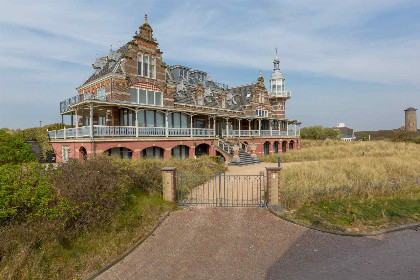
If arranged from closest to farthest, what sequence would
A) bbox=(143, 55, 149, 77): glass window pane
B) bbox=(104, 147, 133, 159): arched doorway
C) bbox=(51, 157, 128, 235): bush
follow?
bbox=(51, 157, 128, 235): bush < bbox=(104, 147, 133, 159): arched doorway < bbox=(143, 55, 149, 77): glass window pane

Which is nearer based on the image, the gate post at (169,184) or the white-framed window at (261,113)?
the gate post at (169,184)

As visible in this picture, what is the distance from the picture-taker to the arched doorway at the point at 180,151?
2371cm

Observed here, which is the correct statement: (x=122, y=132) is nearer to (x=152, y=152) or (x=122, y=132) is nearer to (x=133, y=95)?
(x=152, y=152)

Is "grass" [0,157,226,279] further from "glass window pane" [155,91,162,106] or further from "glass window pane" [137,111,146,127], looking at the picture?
"glass window pane" [155,91,162,106]

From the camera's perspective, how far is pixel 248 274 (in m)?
5.60

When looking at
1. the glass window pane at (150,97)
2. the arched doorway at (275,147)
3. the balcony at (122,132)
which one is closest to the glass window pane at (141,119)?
the glass window pane at (150,97)

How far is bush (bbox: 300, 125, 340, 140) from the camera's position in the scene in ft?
214

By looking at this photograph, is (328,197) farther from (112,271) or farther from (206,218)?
(112,271)

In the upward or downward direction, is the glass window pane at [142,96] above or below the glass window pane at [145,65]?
below

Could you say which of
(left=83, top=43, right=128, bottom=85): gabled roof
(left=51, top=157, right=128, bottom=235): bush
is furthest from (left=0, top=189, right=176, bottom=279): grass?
(left=83, top=43, right=128, bottom=85): gabled roof

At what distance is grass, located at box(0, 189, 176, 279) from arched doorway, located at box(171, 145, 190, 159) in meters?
15.3

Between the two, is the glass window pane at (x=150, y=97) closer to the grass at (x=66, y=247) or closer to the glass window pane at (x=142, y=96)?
the glass window pane at (x=142, y=96)

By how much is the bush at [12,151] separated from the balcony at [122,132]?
4178 millimetres

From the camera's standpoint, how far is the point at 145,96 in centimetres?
2314
